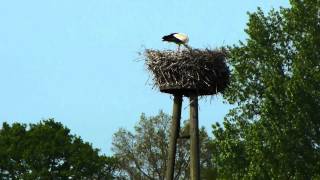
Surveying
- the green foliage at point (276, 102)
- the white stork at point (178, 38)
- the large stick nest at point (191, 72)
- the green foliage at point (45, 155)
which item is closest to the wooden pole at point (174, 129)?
the large stick nest at point (191, 72)

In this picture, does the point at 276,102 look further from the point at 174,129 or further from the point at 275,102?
the point at 174,129

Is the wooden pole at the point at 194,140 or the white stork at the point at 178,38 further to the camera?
the white stork at the point at 178,38

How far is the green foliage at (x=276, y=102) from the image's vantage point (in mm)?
27578

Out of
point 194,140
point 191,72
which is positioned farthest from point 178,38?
point 194,140

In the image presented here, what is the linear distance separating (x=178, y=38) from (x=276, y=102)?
8.59 m

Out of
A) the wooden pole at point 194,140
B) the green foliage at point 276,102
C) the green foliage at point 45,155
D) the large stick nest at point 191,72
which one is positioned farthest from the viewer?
the green foliage at point 45,155

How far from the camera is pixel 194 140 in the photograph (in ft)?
64.8

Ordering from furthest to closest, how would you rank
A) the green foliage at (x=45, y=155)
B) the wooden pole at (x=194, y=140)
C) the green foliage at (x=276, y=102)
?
the green foliage at (x=45, y=155) → the green foliage at (x=276, y=102) → the wooden pole at (x=194, y=140)

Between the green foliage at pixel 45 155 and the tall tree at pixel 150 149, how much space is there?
666 cm

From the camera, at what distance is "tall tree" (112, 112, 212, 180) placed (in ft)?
193

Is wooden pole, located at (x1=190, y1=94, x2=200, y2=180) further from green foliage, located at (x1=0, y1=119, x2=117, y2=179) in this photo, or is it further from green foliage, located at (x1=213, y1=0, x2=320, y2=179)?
green foliage, located at (x1=0, y1=119, x2=117, y2=179)

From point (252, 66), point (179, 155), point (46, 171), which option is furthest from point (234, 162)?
point (179, 155)

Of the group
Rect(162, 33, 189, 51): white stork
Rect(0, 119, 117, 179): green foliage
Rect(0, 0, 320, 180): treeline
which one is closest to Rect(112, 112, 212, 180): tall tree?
Rect(0, 119, 117, 179): green foliage

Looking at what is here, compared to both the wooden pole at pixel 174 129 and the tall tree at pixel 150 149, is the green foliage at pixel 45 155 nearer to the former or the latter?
the tall tree at pixel 150 149
